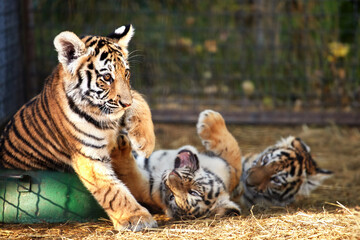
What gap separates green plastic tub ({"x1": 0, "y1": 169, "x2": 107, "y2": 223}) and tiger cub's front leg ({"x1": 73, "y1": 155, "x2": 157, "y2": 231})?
175 mm

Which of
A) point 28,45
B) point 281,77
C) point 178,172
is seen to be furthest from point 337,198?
point 28,45

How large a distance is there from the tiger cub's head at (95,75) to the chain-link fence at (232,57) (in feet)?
7.64

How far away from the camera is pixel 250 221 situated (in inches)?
105

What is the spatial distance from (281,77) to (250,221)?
3090 mm

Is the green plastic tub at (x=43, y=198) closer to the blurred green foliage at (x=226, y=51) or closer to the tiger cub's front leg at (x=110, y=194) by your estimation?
the tiger cub's front leg at (x=110, y=194)

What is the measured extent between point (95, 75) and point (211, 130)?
108 cm

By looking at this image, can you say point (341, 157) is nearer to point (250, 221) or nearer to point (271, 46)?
point (271, 46)

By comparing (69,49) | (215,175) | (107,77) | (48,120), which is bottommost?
(215,175)

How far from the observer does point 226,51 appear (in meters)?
Answer: 5.90

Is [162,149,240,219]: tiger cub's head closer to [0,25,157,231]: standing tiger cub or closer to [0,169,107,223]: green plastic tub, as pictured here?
[0,25,157,231]: standing tiger cub

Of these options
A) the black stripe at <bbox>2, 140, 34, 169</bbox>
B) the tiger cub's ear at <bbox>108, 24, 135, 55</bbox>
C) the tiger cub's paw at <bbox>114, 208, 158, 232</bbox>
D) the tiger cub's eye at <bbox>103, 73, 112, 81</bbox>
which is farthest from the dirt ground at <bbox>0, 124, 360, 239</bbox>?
the tiger cub's ear at <bbox>108, 24, 135, 55</bbox>

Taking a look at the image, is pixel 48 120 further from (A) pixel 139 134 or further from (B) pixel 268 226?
(B) pixel 268 226

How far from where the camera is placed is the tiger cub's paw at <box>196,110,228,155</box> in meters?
3.30

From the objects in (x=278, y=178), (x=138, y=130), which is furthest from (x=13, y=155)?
(x=278, y=178)
